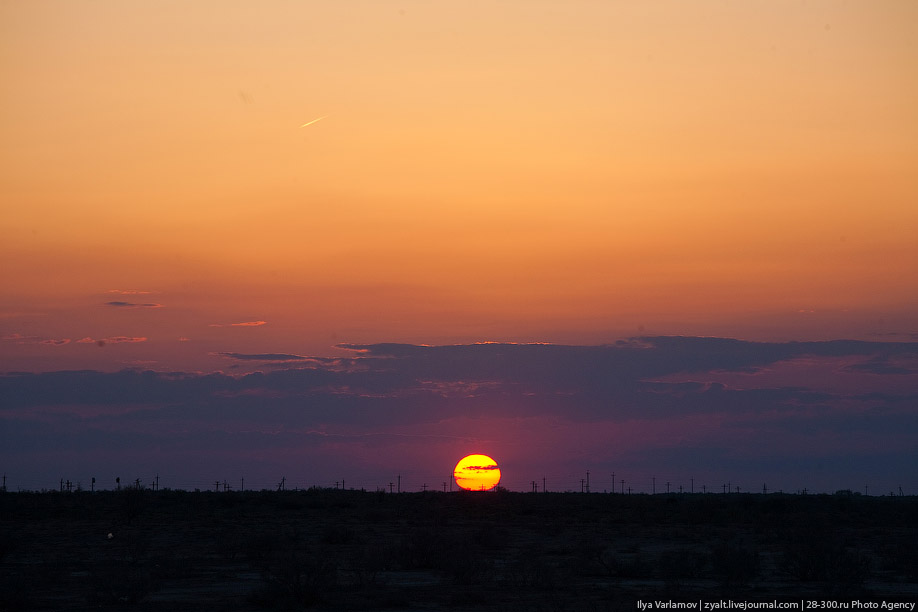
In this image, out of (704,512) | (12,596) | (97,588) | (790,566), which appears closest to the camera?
(12,596)

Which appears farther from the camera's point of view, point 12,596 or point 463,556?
point 463,556

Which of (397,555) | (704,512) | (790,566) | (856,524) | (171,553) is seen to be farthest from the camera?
(704,512)

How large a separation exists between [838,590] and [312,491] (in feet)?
291

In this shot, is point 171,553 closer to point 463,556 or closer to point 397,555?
point 397,555

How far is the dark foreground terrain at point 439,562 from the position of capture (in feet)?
80.2

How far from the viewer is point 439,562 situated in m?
32.5

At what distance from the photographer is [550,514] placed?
66.6 metres

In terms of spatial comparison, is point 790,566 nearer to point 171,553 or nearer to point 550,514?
point 171,553

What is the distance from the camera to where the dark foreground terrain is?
24.4m

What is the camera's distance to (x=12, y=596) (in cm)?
2338

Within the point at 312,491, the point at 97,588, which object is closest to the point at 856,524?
the point at 97,588

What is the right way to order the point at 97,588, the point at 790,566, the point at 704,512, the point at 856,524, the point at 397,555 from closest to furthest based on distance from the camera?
the point at 97,588 < the point at 790,566 < the point at 397,555 < the point at 856,524 < the point at 704,512

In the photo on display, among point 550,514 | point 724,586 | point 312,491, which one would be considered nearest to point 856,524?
point 550,514

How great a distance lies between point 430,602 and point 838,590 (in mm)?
10219
